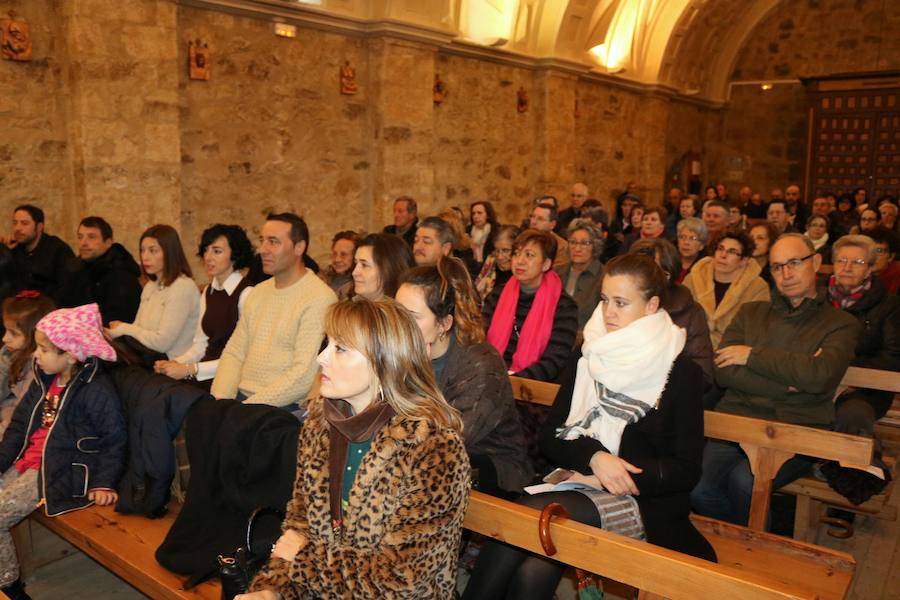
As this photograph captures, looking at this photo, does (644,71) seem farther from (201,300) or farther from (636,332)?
(636,332)

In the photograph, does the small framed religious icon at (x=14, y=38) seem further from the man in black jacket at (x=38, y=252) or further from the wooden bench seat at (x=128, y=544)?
the wooden bench seat at (x=128, y=544)

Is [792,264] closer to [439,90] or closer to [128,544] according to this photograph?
[128,544]

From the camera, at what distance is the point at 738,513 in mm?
3553

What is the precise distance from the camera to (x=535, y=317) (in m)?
4.25

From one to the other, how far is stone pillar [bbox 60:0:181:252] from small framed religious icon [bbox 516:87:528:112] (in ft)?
20.2

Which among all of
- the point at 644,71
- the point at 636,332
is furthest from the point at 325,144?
the point at 644,71

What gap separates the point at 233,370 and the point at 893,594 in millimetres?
3287

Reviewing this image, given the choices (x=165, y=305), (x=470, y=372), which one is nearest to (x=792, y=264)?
(x=470, y=372)

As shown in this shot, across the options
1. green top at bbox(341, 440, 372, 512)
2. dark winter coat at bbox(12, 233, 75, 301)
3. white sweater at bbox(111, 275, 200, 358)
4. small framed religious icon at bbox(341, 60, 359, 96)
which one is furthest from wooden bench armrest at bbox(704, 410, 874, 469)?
small framed religious icon at bbox(341, 60, 359, 96)

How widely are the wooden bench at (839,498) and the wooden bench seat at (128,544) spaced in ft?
8.33

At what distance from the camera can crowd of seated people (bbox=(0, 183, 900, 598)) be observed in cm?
218

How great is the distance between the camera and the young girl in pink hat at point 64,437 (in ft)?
10.9

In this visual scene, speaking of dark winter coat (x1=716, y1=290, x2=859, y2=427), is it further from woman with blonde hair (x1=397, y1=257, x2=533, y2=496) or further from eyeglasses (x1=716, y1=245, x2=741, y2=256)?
woman with blonde hair (x1=397, y1=257, x2=533, y2=496)

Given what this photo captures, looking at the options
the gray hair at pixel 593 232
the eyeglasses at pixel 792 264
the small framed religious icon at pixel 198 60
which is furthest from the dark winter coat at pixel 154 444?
the small framed religious icon at pixel 198 60
